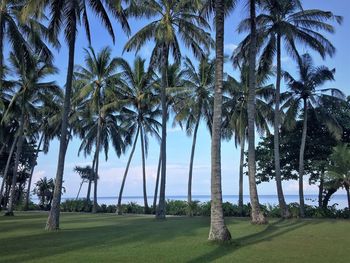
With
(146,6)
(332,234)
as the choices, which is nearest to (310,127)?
(146,6)

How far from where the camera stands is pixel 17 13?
2189 cm

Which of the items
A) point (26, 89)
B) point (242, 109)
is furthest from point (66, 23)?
point (242, 109)

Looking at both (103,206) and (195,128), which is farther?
(103,206)

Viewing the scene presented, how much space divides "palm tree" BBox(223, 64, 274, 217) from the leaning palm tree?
15032 millimetres

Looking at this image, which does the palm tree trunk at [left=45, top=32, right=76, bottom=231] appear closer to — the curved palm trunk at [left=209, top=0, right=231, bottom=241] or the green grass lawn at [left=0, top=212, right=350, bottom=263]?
the green grass lawn at [left=0, top=212, right=350, bottom=263]

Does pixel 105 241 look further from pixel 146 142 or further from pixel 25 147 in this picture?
pixel 25 147

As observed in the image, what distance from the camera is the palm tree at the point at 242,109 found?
33000mm

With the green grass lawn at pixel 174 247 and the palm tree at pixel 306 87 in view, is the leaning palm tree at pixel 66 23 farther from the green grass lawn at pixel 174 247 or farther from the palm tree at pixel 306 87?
the palm tree at pixel 306 87

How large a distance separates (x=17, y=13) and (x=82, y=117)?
71.0 feet

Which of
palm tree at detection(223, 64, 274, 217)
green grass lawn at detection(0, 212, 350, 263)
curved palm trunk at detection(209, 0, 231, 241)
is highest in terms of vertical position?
palm tree at detection(223, 64, 274, 217)

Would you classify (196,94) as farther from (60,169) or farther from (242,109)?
(60,169)

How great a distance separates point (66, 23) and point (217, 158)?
408 inches

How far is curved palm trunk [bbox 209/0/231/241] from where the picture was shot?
514 inches

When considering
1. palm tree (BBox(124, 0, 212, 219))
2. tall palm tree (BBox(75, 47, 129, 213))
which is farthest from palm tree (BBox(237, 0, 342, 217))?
tall palm tree (BBox(75, 47, 129, 213))
